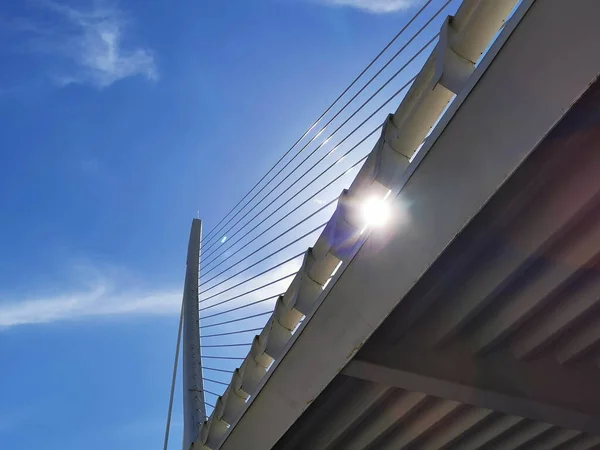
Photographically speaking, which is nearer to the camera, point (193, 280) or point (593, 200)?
point (593, 200)

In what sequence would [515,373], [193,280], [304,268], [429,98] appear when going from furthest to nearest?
[193,280] → [515,373] → [304,268] → [429,98]

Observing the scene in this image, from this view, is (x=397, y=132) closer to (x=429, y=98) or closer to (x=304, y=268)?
(x=429, y=98)

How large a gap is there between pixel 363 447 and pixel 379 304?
231cm

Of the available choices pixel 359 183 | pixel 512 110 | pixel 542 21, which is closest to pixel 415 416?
pixel 359 183

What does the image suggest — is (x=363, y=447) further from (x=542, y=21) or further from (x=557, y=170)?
(x=542, y=21)

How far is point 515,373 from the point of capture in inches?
137

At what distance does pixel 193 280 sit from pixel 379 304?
287 inches

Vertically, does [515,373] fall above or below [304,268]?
below

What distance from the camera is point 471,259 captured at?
2918 millimetres

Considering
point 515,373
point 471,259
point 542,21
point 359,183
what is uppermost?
point 359,183

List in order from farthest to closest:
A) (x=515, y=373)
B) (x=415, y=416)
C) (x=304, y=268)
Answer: (x=415, y=416), (x=515, y=373), (x=304, y=268)

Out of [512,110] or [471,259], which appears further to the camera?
[471,259]

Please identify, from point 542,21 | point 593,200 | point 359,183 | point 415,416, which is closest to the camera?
point 542,21

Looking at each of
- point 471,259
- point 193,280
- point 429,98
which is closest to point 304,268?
point 471,259
